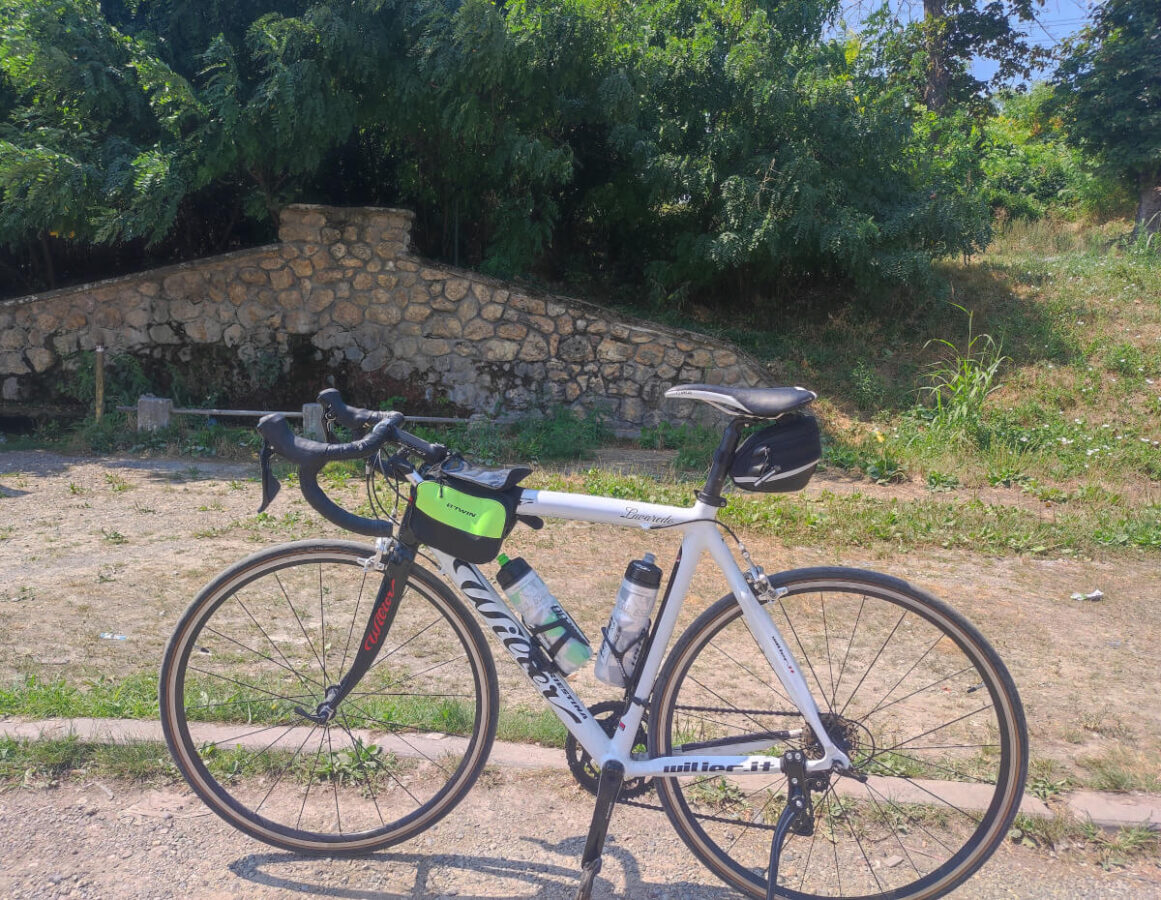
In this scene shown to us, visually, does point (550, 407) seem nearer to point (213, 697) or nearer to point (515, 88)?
point (515, 88)

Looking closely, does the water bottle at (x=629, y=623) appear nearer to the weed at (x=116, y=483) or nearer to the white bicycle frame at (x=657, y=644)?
the white bicycle frame at (x=657, y=644)

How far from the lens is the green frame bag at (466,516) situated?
2.37 metres

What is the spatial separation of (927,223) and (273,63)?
6685mm

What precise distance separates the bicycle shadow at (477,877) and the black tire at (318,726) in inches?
3.2

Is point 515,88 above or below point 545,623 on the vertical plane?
above

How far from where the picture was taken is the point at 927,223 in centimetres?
974

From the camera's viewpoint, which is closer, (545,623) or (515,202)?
(545,623)

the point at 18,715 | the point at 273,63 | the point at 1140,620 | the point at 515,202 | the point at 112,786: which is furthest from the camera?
the point at 515,202

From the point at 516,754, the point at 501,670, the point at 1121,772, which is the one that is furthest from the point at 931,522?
the point at 516,754

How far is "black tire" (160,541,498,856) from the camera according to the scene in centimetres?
249

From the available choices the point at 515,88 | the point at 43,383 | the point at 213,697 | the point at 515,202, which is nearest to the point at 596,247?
the point at 515,202

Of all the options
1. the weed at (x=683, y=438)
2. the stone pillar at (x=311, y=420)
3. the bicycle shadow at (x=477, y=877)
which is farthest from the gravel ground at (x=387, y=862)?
the weed at (x=683, y=438)

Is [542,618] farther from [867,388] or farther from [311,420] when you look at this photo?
[867,388]

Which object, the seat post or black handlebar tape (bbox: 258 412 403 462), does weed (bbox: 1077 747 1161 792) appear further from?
black handlebar tape (bbox: 258 412 403 462)
